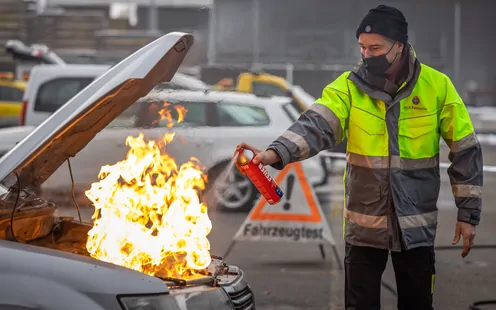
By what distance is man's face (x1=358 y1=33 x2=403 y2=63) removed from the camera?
4.52m

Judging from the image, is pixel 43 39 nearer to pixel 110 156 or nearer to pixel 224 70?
pixel 224 70

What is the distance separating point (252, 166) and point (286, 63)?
29309 millimetres

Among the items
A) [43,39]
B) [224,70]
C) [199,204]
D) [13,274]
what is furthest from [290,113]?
[43,39]

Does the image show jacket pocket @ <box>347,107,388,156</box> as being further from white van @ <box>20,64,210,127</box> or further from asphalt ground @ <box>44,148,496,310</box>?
white van @ <box>20,64,210,127</box>

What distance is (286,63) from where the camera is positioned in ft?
109

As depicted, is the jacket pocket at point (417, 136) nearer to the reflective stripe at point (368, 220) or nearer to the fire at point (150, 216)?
the reflective stripe at point (368, 220)

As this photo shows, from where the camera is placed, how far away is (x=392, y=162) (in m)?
4.47

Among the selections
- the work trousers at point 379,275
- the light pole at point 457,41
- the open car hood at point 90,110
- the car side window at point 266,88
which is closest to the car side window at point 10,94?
the car side window at point 266,88

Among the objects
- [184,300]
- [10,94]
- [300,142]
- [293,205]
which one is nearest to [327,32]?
[10,94]

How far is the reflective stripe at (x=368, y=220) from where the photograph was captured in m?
4.48

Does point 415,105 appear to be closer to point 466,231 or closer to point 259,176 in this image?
point 466,231

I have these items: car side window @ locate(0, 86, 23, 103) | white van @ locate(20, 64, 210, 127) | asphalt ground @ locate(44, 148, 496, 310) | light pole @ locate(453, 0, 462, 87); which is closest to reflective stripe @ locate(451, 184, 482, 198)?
asphalt ground @ locate(44, 148, 496, 310)

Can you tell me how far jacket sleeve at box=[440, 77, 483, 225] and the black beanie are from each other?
0.37 meters

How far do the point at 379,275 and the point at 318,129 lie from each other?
2.61 ft
